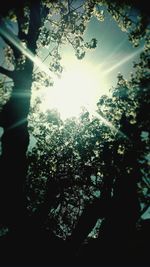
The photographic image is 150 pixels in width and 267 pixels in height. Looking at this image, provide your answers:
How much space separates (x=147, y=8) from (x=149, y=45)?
4585 mm

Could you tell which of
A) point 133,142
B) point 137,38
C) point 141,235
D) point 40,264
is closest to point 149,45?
point 137,38

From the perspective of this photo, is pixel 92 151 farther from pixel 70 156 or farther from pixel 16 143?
pixel 16 143

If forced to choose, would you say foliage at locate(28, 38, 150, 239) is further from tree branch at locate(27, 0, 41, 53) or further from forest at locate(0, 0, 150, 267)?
tree branch at locate(27, 0, 41, 53)

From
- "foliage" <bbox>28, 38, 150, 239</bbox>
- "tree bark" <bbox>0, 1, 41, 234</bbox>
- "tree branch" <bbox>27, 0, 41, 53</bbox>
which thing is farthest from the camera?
"foliage" <bbox>28, 38, 150, 239</bbox>

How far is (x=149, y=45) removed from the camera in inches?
703

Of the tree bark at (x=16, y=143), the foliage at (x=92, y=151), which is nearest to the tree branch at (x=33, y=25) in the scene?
the tree bark at (x=16, y=143)

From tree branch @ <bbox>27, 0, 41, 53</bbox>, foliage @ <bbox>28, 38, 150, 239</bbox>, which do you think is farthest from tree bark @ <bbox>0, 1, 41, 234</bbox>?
foliage @ <bbox>28, 38, 150, 239</bbox>

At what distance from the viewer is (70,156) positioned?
29.9m

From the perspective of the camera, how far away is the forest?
10.1 metres

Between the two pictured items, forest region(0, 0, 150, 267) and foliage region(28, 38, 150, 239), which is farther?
foliage region(28, 38, 150, 239)

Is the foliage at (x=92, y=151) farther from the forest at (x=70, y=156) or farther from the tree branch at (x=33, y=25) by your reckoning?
the tree branch at (x=33, y=25)

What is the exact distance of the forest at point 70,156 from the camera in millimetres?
10148

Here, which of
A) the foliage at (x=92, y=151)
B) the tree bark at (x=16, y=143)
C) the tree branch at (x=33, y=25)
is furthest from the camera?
the foliage at (x=92, y=151)

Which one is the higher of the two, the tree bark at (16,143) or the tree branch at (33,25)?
the tree branch at (33,25)
